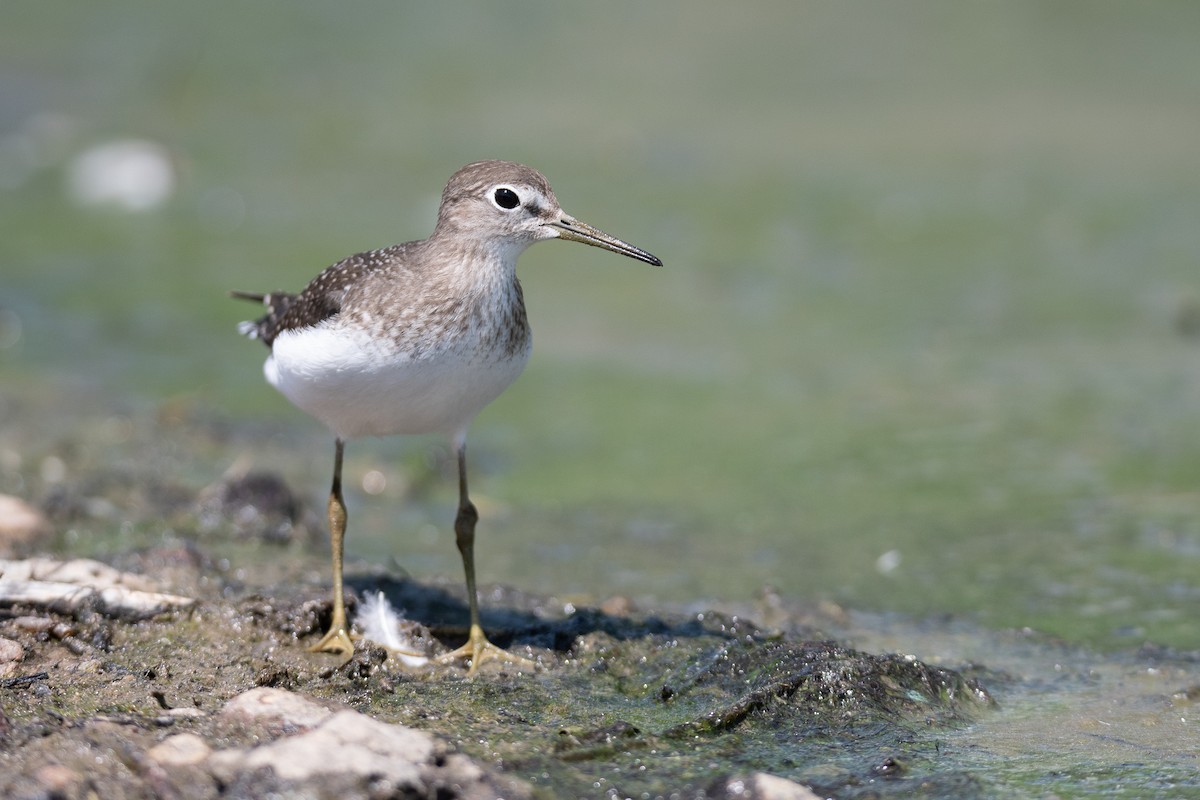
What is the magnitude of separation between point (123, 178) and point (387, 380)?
9.23 metres

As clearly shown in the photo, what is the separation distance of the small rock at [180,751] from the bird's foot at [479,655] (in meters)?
1.40

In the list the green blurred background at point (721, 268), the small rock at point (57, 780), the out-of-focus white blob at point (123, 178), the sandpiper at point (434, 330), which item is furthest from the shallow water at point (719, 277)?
the small rock at point (57, 780)

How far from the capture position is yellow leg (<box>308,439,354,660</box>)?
546cm

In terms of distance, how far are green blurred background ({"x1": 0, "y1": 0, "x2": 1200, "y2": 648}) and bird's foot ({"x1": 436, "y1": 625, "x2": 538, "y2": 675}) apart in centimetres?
118

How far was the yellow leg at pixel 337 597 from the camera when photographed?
5457 millimetres

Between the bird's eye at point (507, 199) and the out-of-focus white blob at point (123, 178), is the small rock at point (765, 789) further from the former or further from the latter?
the out-of-focus white blob at point (123, 178)

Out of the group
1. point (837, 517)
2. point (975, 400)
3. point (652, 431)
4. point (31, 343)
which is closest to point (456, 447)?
point (837, 517)

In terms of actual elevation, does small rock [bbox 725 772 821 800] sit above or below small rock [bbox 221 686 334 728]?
below

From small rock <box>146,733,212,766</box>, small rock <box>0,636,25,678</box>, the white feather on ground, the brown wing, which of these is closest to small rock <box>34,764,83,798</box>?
small rock <box>146,733,212,766</box>

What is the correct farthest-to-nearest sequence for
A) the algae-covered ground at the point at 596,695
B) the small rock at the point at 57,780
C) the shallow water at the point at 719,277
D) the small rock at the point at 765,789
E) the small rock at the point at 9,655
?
1. the shallow water at the point at 719,277
2. the small rock at the point at 9,655
3. the algae-covered ground at the point at 596,695
4. the small rock at the point at 765,789
5. the small rock at the point at 57,780

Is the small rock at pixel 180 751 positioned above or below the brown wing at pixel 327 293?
below

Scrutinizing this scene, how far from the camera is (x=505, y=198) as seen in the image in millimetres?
5941

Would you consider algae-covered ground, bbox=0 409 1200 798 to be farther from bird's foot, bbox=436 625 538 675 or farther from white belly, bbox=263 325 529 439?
white belly, bbox=263 325 529 439

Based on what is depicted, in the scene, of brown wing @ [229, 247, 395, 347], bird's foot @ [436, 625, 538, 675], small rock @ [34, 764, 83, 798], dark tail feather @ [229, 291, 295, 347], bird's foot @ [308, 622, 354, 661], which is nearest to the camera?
small rock @ [34, 764, 83, 798]
